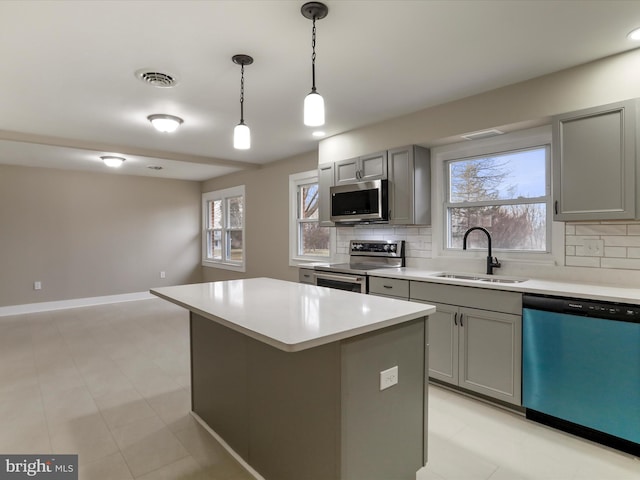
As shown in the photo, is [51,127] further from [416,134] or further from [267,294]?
[416,134]

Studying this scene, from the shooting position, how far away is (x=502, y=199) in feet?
10.4

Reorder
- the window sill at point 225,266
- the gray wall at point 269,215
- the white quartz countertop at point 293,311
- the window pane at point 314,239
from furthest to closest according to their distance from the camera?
the window sill at point 225,266 < the gray wall at point 269,215 < the window pane at point 314,239 < the white quartz countertop at point 293,311

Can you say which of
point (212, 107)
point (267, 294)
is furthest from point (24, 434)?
point (212, 107)

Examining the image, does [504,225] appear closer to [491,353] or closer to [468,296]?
[468,296]

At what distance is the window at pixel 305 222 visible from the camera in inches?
200

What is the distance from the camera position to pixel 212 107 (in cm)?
335

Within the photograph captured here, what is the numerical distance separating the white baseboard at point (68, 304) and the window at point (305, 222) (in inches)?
139

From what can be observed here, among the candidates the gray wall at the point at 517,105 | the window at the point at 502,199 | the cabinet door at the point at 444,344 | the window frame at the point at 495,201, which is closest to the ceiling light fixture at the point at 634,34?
the gray wall at the point at 517,105

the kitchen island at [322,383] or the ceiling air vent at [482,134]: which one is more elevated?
the ceiling air vent at [482,134]

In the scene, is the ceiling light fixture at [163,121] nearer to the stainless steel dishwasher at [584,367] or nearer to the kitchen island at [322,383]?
the kitchen island at [322,383]

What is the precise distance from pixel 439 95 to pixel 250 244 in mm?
4142

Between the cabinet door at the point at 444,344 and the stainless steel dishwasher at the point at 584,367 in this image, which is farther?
the cabinet door at the point at 444,344

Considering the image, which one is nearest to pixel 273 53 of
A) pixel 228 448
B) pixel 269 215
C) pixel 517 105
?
pixel 517 105

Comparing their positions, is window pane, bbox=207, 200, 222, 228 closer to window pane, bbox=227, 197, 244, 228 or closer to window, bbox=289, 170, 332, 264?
window pane, bbox=227, 197, 244, 228
